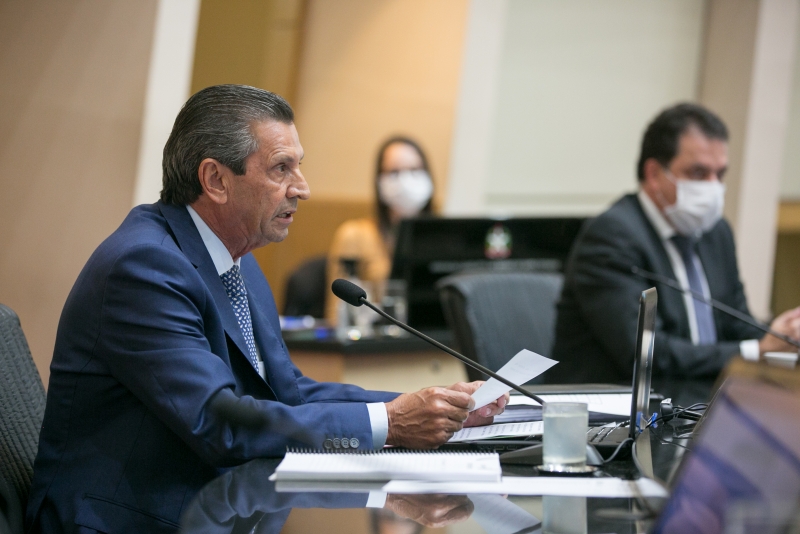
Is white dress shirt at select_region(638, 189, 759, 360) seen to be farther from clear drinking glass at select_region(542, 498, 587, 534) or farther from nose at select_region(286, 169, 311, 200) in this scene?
clear drinking glass at select_region(542, 498, 587, 534)

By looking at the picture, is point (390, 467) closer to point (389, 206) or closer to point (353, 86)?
point (389, 206)

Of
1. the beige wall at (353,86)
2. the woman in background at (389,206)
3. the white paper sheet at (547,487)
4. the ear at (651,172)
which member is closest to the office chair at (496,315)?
the ear at (651,172)

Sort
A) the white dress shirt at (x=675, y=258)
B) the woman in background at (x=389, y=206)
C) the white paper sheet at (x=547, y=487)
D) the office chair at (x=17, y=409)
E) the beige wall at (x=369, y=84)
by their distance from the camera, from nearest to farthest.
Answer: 1. the white paper sheet at (x=547, y=487)
2. the office chair at (x=17, y=409)
3. the white dress shirt at (x=675, y=258)
4. the woman in background at (x=389, y=206)
5. the beige wall at (x=369, y=84)

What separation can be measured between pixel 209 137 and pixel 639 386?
0.75 metres

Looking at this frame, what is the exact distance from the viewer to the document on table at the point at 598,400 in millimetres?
1341

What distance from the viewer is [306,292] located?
165 inches

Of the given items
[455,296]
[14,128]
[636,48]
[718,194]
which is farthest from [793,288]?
[14,128]

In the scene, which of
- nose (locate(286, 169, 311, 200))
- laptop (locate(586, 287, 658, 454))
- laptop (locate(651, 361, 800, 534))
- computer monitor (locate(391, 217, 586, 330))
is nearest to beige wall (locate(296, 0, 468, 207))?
computer monitor (locate(391, 217, 586, 330))

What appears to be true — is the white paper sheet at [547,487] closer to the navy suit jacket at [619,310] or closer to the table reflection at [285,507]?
the table reflection at [285,507]

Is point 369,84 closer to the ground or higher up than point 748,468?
higher up

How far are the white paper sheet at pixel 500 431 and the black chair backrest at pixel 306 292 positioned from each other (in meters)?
2.94

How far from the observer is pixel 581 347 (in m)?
2.33

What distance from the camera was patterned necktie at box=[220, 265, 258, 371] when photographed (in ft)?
4.59

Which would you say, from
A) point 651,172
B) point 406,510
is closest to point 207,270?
point 406,510
